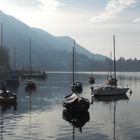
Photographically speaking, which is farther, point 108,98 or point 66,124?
point 108,98

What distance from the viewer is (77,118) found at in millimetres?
57781

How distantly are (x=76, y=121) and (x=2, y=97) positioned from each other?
2277 cm

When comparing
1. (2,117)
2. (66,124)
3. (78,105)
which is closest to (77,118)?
(78,105)

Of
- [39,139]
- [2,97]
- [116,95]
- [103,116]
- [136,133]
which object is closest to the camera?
[39,139]

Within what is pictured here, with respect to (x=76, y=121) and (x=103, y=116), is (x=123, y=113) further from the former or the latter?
(x=76, y=121)

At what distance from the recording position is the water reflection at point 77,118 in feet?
173

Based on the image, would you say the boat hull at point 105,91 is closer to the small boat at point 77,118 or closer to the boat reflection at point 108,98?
the boat reflection at point 108,98

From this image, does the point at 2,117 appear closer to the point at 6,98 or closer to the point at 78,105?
the point at 78,105

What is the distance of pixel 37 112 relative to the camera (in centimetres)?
6538

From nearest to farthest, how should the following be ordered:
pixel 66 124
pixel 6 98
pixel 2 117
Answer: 1. pixel 66 124
2. pixel 2 117
3. pixel 6 98

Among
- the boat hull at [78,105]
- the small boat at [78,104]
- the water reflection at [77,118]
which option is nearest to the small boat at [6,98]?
the water reflection at [77,118]

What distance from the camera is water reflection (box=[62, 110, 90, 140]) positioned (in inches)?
2072

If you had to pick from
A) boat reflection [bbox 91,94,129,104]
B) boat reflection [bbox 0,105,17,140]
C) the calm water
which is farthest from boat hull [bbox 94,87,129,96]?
boat reflection [bbox 0,105,17,140]

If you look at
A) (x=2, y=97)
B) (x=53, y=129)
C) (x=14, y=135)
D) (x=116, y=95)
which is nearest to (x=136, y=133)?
(x=53, y=129)
